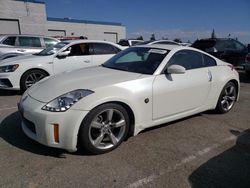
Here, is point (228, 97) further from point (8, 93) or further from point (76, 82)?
point (8, 93)

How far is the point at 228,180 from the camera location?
103 inches

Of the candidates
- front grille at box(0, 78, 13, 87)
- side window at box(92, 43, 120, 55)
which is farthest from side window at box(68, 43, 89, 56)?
front grille at box(0, 78, 13, 87)

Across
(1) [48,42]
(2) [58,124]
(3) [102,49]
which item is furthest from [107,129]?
(1) [48,42]

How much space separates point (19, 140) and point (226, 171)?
9.28 feet

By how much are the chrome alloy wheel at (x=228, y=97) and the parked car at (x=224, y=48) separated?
6.27 meters

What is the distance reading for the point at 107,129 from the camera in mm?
3164

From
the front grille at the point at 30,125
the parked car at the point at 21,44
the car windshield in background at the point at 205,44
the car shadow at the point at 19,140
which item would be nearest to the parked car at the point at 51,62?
the car shadow at the point at 19,140

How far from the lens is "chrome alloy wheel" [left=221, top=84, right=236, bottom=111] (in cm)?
474

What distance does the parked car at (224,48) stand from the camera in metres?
11.0

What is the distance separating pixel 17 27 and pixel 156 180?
84.3 feet

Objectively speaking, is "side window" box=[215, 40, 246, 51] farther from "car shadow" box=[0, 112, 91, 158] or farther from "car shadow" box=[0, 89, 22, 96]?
"car shadow" box=[0, 112, 91, 158]

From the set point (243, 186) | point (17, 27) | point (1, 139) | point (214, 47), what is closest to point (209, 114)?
point (243, 186)

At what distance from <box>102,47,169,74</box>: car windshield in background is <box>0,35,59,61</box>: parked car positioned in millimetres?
6307

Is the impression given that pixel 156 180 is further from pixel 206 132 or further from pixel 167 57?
pixel 167 57
